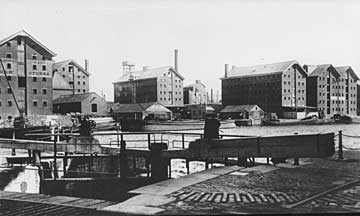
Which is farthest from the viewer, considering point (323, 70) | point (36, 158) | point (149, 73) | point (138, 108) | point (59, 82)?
point (149, 73)

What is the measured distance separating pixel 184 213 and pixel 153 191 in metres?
1.63

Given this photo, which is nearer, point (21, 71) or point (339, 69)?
point (21, 71)

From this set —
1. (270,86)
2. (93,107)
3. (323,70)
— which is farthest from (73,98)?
(323,70)

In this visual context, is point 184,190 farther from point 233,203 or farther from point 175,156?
point 175,156

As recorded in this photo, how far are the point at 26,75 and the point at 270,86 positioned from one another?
47.1 m

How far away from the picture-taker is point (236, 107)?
82.1m

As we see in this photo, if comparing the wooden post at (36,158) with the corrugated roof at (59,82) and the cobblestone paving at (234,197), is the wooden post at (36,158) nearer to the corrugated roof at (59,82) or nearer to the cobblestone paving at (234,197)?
the cobblestone paving at (234,197)

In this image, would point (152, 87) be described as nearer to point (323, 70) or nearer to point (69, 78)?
point (69, 78)

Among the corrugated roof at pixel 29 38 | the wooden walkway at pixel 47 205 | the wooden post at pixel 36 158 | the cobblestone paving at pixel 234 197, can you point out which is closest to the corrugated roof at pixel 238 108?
the corrugated roof at pixel 29 38

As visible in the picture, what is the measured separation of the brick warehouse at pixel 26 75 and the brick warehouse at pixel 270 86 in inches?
1585

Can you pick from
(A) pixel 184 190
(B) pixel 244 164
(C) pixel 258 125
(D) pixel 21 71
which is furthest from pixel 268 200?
(C) pixel 258 125

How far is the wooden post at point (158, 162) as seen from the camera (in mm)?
10836

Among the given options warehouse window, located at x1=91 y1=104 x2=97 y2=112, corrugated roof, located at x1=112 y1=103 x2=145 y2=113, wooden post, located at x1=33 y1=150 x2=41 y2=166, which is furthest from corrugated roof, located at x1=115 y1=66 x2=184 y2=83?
wooden post, located at x1=33 y1=150 x2=41 y2=166

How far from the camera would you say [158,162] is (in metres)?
11.0
